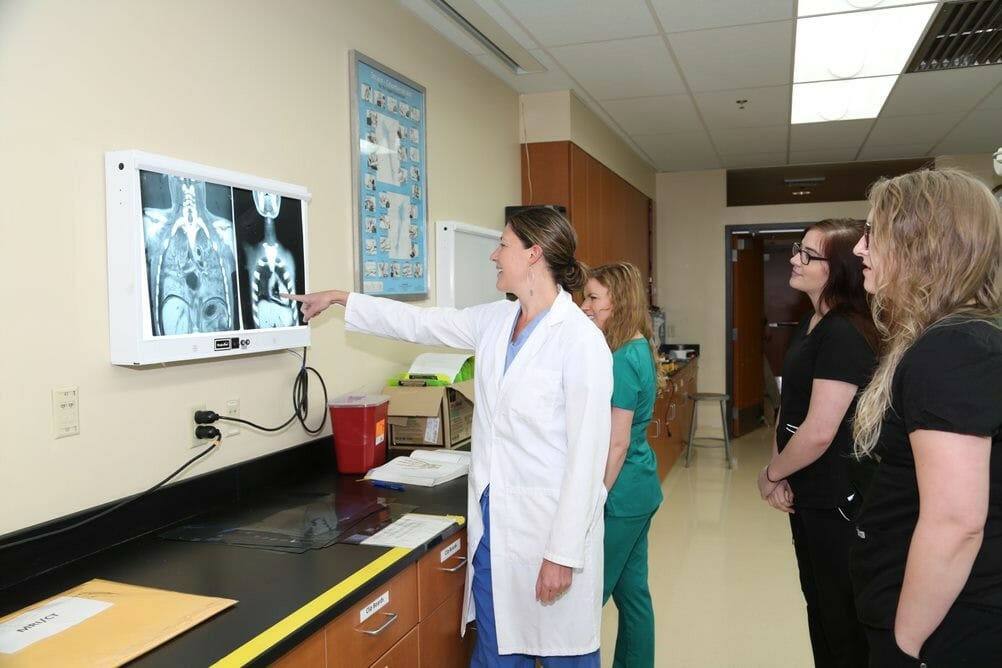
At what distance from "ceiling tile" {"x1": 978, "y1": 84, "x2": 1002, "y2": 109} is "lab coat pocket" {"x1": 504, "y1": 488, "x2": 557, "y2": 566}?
414cm

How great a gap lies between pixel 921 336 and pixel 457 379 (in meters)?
1.80

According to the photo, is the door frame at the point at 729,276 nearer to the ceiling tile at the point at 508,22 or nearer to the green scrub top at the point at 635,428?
the ceiling tile at the point at 508,22

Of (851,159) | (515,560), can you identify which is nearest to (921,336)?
(515,560)

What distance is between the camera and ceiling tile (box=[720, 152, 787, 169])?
20.9 feet

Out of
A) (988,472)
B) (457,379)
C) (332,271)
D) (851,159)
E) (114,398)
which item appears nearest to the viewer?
(988,472)

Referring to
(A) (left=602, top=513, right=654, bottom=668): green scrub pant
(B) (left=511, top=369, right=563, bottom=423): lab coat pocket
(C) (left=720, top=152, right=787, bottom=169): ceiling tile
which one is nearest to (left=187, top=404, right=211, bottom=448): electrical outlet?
(B) (left=511, top=369, right=563, bottom=423): lab coat pocket

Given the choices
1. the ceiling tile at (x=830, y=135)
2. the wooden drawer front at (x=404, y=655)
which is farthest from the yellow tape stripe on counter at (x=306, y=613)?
the ceiling tile at (x=830, y=135)

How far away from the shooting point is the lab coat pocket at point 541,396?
1.82 meters

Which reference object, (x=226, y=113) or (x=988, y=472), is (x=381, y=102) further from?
(x=988, y=472)

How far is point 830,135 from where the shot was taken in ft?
18.2

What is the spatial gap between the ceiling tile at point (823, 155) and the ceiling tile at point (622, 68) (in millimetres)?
2416

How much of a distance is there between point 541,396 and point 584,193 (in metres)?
2.97

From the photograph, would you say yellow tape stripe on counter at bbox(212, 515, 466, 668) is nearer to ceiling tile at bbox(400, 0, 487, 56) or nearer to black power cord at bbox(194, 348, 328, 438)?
black power cord at bbox(194, 348, 328, 438)

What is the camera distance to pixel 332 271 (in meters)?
2.58
